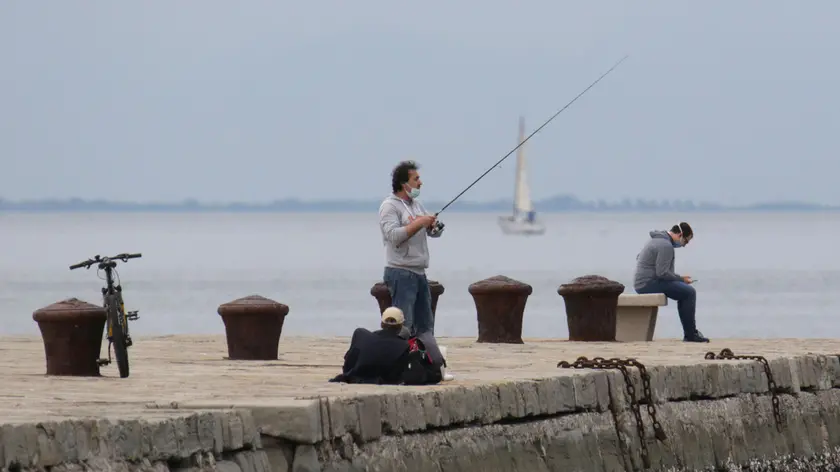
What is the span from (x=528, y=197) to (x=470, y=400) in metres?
97.3

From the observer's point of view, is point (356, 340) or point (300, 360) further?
point (300, 360)

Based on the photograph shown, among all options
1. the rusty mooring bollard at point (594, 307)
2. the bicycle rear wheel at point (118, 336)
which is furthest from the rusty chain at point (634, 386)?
the rusty mooring bollard at point (594, 307)

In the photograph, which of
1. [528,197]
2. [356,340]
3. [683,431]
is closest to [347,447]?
[356,340]

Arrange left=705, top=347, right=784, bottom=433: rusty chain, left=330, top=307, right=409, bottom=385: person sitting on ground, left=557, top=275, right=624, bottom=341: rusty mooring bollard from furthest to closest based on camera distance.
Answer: left=557, top=275, right=624, bottom=341: rusty mooring bollard < left=705, top=347, right=784, bottom=433: rusty chain < left=330, top=307, right=409, bottom=385: person sitting on ground

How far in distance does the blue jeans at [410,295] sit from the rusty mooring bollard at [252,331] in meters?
2.08

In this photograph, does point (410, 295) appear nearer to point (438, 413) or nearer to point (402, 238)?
point (402, 238)

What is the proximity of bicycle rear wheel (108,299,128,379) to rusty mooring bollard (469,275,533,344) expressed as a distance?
520 centimetres

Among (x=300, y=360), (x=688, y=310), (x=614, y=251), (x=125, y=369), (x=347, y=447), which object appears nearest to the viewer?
(x=347, y=447)

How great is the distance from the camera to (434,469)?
1130 centimetres

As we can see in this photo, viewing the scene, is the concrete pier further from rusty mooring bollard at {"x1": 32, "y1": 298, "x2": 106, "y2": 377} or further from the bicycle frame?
the bicycle frame

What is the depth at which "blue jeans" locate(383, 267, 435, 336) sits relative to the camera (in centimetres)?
1386

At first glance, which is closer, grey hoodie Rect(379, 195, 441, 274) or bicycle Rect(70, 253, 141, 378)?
bicycle Rect(70, 253, 141, 378)

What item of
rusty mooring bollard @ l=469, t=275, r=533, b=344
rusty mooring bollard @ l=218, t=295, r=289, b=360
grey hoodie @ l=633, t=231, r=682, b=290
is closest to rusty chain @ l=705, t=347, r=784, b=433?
Answer: rusty mooring bollard @ l=469, t=275, r=533, b=344

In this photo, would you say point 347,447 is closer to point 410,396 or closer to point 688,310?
point 410,396
